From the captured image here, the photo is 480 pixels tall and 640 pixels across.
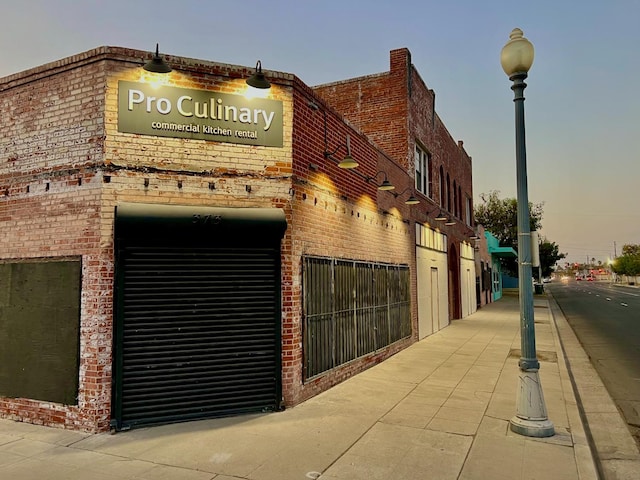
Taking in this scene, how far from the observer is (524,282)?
6230 millimetres

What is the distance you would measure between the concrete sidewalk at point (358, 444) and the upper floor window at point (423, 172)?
9.34 meters

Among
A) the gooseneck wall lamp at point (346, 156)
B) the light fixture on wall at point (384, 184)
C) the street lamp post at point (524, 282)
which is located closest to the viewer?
the street lamp post at point (524, 282)

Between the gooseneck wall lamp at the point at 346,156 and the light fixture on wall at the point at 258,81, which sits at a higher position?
the light fixture on wall at the point at 258,81

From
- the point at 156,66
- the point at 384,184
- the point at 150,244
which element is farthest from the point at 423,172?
the point at 150,244

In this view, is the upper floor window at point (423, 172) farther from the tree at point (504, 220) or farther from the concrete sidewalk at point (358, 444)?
the tree at point (504, 220)

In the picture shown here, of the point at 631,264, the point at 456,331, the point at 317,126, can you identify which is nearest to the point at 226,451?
the point at 317,126

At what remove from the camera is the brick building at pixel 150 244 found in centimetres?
626

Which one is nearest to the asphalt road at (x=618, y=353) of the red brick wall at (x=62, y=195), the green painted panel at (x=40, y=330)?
the red brick wall at (x=62, y=195)

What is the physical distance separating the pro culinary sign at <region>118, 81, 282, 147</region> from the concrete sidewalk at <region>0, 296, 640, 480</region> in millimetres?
4422

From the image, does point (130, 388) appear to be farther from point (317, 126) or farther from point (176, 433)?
point (317, 126)

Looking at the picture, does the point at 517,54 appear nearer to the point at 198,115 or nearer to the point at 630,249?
the point at 198,115

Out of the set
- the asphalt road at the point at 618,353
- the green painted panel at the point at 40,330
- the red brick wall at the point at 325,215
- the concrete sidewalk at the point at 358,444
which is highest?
the red brick wall at the point at 325,215

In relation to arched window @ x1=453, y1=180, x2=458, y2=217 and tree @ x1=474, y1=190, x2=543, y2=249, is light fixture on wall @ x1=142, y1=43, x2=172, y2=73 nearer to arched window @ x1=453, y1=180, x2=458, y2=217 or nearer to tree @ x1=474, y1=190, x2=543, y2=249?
arched window @ x1=453, y1=180, x2=458, y2=217

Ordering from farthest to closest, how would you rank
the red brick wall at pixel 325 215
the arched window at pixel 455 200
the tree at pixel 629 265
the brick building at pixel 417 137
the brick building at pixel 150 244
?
the tree at pixel 629 265 → the arched window at pixel 455 200 → the brick building at pixel 417 137 → the red brick wall at pixel 325 215 → the brick building at pixel 150 244
